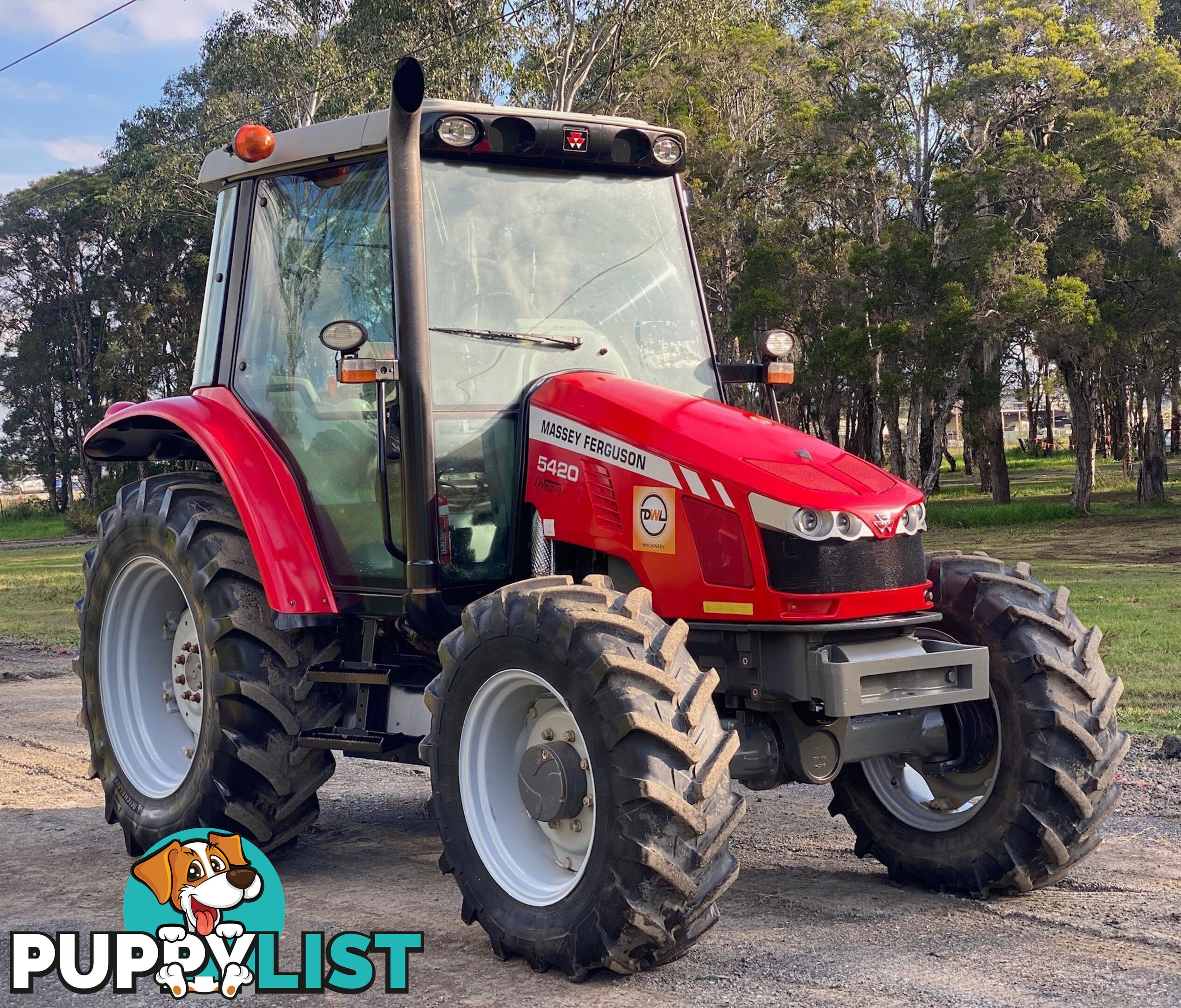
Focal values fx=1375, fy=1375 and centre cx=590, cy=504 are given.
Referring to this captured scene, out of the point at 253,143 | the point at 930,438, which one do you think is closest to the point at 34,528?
the point at 930,438

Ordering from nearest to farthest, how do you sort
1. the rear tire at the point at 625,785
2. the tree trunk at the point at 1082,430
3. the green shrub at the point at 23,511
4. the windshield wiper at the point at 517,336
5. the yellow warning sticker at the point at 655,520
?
the rear tire at the point at 625,785
the yellow warning sticker at the point at 655,520
the windshield wiper at the point at 517,336
the tree trunk at the point at 1082,430
the green shrub at the point at 23,511

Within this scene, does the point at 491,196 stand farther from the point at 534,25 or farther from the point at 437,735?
the point at 534,25

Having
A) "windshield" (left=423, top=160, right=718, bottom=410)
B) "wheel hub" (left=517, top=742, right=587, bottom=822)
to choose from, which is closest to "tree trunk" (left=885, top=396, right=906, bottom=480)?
"windshield" (left=423, top=160, right=718, bottom=410)

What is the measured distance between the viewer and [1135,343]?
107ft

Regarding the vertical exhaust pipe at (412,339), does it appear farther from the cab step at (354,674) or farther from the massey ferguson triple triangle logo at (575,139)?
the massey ferguson triple triangle logo at (575,139)

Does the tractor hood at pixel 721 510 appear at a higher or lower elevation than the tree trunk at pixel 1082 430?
lower

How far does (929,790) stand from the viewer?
5320 millimetres

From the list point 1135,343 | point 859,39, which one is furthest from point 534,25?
point 1135,343

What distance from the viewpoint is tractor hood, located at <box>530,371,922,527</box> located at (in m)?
4.46

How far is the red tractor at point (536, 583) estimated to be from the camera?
4.21 m

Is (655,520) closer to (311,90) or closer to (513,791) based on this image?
(513,791)

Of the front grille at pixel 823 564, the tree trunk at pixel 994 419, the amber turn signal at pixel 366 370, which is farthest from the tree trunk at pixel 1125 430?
the amber turn signal at pixel 366 370

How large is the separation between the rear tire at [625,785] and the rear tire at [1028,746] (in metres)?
1.33

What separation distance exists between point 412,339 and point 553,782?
5.49ft
